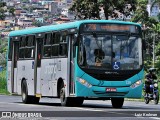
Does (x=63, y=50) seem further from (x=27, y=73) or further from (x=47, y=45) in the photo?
(x=27, y=73)

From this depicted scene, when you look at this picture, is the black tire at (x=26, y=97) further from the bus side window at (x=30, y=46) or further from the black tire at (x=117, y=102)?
the black tire at (x=117, y=102)

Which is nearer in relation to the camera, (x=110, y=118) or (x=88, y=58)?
(x=110, y=118)

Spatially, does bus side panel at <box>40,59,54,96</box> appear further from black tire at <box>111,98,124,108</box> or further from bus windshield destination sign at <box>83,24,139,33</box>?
bus windshield destination sign at <box>83,24,139,33</box>

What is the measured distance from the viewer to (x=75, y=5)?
2438 inches

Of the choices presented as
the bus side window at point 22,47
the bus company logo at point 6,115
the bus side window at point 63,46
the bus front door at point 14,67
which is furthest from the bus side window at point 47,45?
the bus company logo at point 6,115

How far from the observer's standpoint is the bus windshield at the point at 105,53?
96.9ft

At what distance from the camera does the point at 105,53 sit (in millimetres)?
29578

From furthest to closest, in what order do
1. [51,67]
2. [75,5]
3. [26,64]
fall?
[75,5]
[26,64]
[51,67]

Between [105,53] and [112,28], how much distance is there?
102cm

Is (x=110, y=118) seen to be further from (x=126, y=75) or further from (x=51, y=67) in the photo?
(x=51, y=67)

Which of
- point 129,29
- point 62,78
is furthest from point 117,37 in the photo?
point 62,78

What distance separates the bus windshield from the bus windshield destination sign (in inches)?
9.6

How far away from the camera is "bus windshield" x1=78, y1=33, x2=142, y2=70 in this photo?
29.5 meters

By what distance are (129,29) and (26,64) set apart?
19.7ft
